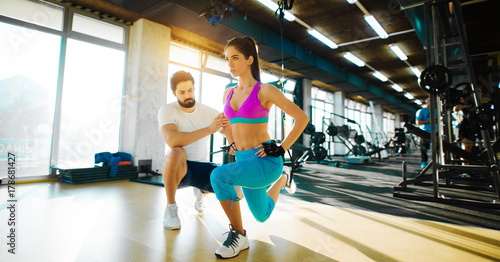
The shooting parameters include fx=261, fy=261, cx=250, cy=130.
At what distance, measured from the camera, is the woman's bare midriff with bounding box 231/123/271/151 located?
4.50 ft

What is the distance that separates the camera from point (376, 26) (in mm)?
5766

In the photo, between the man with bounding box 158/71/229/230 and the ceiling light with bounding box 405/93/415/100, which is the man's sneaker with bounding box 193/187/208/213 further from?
the ceiling light with bounding box 405/93/415/100

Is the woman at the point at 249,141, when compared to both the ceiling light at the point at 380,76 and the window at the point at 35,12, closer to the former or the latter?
the window at the point at 35,12

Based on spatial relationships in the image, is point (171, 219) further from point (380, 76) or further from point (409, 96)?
point (409, 96)

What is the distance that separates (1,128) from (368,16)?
6.56 meters

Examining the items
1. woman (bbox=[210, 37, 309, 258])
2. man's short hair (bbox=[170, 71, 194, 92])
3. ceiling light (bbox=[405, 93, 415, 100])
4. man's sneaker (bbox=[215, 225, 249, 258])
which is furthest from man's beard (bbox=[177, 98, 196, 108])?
ceiling light (bbox=[405, 93, 415, 100])

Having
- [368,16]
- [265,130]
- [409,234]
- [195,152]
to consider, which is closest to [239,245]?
[265,130]

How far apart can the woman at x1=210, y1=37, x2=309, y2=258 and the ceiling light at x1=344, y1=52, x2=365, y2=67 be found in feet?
23.2

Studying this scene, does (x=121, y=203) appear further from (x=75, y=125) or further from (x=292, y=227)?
(x=75, y=125)

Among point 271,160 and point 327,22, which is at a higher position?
point 327,22

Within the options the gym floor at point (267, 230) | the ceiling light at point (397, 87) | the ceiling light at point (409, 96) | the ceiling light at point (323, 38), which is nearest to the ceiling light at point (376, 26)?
the ceiling light at point (323, 38)

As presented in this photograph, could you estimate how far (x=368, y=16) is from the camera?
208 inches

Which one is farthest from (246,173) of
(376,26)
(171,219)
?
(376,26)

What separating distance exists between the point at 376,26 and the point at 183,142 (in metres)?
5.60
